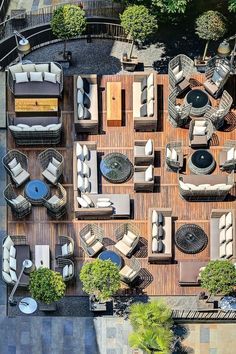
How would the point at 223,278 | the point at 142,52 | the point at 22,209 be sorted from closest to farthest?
the point at 223,278, the point at 22,209, the point at 142,52

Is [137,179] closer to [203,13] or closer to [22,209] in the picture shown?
[22,209]

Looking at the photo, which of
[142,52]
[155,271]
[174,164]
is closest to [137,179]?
[174,164]

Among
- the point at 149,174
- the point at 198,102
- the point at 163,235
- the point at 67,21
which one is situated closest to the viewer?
the point at 163,235

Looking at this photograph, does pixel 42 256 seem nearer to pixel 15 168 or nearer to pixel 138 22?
pixel 15 168

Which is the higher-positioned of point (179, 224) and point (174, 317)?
point (179, 224)

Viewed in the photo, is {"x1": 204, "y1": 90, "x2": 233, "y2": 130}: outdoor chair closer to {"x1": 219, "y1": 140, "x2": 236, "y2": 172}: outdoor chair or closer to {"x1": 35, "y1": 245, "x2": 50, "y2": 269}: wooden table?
{"x1": 219, "y1": 140, "x2": 236, "y2": 172}: outdoor chair

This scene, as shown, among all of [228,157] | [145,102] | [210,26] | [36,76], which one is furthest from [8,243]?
[210,26]

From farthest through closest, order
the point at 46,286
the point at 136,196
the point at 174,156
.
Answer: the point at 136,196 < the point at 174,156 < the point at 46,286
